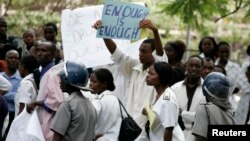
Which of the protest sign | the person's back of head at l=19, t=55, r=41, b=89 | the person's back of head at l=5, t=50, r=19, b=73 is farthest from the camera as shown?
the person's back of head at l=5, t=50, r=19, b=73

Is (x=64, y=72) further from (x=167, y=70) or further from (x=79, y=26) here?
(x=79, y=26)

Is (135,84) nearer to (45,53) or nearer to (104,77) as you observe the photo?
(104,77)

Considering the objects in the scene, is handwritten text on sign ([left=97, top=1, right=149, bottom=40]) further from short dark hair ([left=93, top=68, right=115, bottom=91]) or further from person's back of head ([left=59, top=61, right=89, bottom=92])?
person's back of head ([left=59, top=61, right=89, bottom=92])

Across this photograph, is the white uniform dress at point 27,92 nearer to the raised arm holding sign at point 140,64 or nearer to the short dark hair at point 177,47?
the raised arm holding sign at point 140,64

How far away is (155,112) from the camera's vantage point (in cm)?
831

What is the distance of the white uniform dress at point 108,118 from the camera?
8523 mm

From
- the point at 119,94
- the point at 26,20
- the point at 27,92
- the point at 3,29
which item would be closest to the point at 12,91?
the point at 27,92

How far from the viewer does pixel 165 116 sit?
27.1 feet

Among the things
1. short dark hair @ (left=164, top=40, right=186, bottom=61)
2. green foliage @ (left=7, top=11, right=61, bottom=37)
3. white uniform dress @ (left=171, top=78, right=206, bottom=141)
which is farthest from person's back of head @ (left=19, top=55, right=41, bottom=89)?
green foliage @ (left=7, top=11, right=61, bottom=37)

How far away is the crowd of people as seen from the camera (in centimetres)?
811

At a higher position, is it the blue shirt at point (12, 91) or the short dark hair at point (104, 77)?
the short dark hair at point (104, 77)

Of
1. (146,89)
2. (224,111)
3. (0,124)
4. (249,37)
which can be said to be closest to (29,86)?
(0,124)

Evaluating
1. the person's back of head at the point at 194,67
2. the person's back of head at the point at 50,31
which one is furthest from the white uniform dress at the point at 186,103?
the person's back of head at the point at 50,31

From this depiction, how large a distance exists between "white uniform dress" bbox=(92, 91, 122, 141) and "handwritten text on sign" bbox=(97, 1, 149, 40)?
1390mm
